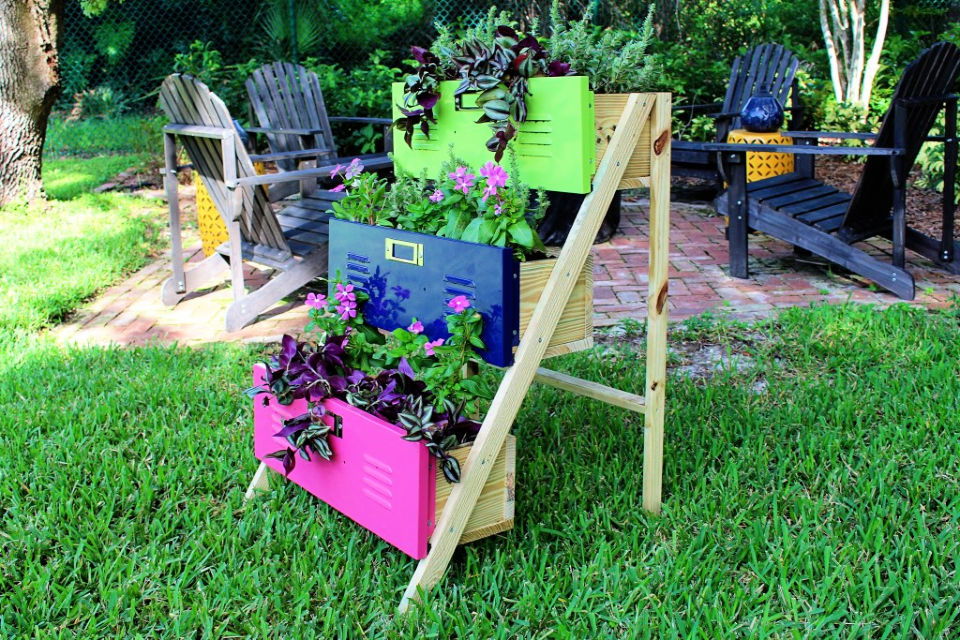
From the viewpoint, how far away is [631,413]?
3025 millimetres

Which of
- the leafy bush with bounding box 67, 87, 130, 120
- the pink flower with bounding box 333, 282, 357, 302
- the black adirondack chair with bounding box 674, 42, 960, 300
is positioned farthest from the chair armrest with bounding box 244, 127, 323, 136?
the leafy bush with bounding box 67, 87, 130, 120

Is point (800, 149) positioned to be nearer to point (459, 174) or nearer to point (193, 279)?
point (459, 174)

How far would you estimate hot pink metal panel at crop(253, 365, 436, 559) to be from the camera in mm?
1946

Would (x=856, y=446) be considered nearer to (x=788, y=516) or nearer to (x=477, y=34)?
(x=788, y=516)

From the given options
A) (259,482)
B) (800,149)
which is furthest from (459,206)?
(800,149)

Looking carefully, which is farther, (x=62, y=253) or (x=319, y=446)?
(x=62, y=253)

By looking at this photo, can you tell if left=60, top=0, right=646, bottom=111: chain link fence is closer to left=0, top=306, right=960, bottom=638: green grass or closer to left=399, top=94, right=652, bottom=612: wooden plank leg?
left=0, top=306, right=960, bottom=638: green grass

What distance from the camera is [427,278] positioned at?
2.10 m

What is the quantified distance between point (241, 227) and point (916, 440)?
3.17 metres

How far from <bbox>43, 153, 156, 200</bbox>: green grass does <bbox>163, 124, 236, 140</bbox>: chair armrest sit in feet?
11.9

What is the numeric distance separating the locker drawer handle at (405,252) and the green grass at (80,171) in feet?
20.2

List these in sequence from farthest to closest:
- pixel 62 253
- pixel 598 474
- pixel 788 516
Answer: pixel 62 253
pixel 598 474
pixel 788 516

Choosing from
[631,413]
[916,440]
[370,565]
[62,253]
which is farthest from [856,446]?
[62,253]

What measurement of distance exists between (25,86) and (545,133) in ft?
20.4
